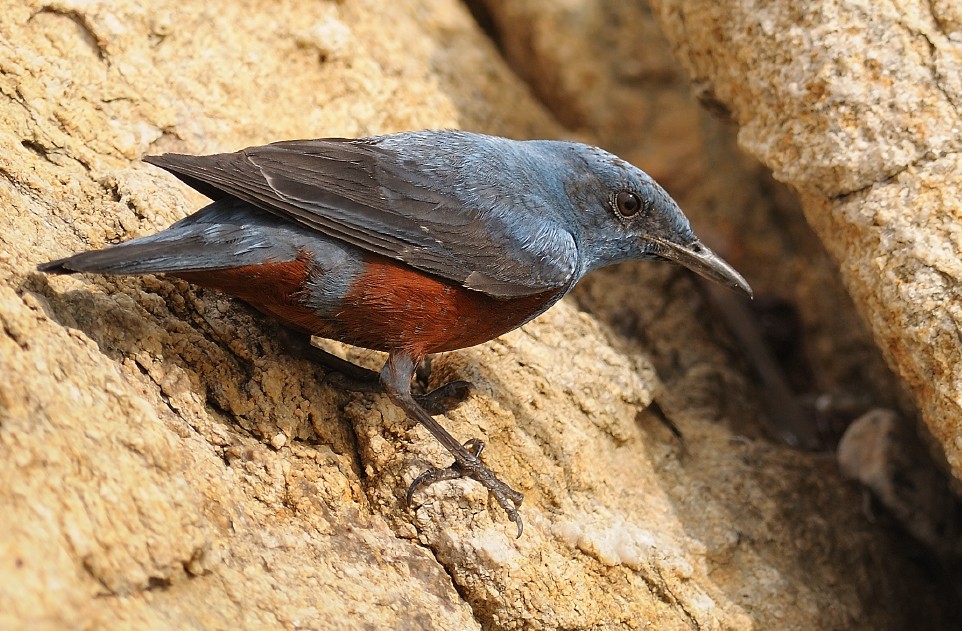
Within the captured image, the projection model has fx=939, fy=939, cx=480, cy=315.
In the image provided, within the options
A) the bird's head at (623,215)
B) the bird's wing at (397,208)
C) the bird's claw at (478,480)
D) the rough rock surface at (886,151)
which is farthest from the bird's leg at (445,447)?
the rough rock surface at (886,151)

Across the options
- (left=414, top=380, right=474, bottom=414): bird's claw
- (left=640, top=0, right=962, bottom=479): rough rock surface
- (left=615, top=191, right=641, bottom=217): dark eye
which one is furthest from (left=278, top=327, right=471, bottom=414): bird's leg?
(left=640, top=0, right=962, bottom=479): rough rock surface

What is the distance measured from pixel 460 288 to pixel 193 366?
1.13 metres

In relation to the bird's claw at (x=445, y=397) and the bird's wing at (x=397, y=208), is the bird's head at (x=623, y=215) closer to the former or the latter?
the bird's wing at (x=397, y=208)

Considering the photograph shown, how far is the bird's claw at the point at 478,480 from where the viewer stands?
376 centimetres

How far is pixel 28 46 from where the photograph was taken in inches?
179

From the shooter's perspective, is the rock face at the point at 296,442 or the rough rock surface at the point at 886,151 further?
the rough rock surface at the point at 886,151

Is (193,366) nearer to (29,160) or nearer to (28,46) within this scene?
(29,160)

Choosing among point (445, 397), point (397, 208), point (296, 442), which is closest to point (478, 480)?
point (445, 397)

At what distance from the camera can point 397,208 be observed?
13.1 ft

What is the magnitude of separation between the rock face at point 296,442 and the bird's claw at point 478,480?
0.05 m

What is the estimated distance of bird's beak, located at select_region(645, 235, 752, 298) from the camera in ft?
15.2

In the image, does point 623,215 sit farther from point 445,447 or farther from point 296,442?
point 296,442

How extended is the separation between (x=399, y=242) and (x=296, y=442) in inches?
36.2

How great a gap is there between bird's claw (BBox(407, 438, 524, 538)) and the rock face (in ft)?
0.17
